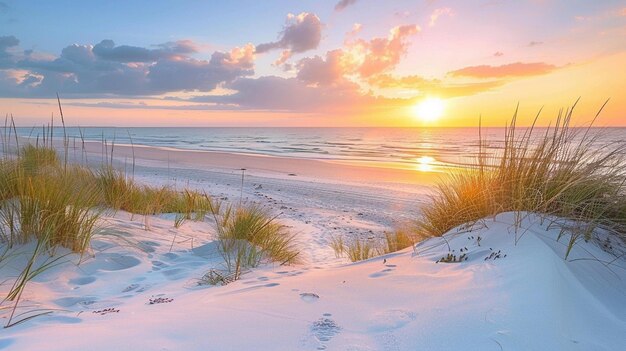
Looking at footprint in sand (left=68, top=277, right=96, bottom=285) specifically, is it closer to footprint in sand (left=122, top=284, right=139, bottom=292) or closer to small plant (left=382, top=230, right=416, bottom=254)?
footprint in sand (left=122, top=284, right=139, bottom=292)

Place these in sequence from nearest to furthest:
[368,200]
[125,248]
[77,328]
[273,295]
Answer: [77,328] → [273,295] → [125,248] → [368,200]

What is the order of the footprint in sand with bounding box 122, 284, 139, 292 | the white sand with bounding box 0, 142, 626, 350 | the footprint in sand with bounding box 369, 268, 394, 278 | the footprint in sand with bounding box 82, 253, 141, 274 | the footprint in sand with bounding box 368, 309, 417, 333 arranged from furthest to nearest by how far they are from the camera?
the footprint in sand with bounding box 82, 253, 141, 274, the footprint in sand with bounding box 122, 284, 139, 292, the footprint in sand with bounding box 369, 268, 394, 278, the footprint in sand with bounding box 368, 309, 417, 333, the white sand with bounding box 0, 142, 626, 350

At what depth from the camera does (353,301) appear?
2.80 metres

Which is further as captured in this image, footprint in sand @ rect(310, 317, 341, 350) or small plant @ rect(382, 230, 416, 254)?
small plant @ rect(382, 230, 416, 254)

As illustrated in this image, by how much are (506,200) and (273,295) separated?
3.09m

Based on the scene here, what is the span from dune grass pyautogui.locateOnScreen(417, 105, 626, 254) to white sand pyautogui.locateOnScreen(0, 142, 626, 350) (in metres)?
0.40

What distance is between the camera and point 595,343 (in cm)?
214

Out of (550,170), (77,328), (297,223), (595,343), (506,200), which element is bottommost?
(297,223)

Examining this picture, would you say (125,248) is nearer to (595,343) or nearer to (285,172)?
(595,343)

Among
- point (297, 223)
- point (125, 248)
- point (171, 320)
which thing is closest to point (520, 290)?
point (171, 320)

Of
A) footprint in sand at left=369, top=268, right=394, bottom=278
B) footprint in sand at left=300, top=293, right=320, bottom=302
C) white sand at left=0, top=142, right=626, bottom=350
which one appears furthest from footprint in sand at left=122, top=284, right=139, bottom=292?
footprint in sand at left=369, top=268, right=394, bottom=278

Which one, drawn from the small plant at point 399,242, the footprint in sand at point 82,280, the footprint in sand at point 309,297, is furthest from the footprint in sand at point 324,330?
the small plant at point 399,242

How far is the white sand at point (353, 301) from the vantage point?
2152 millimetres

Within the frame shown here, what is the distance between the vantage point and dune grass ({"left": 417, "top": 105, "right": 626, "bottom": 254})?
163 inches
